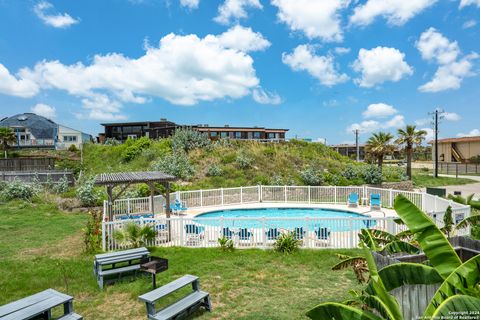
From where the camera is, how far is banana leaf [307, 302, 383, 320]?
2.82 m

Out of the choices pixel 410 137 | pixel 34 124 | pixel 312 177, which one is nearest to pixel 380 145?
pixel 410 137

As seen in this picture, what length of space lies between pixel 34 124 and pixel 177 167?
166ft

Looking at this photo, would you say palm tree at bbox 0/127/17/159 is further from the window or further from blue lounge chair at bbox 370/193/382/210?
blue lounge chair at bbox 370/193/382/210

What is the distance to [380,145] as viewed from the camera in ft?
108

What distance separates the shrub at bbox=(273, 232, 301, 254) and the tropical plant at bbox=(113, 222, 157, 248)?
4339mm

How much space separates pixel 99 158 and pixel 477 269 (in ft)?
122

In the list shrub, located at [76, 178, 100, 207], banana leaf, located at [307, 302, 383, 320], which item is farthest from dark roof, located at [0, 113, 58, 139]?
banana leaf, located at [307, 302, 383, 320]

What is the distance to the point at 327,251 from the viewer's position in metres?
9.97

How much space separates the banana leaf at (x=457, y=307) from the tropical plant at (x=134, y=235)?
9455mm

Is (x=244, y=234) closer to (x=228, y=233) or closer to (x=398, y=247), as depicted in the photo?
(x=228, y=233)

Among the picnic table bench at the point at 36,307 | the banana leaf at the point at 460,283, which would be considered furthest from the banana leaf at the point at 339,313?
the picnic table bench at the point at 36,307

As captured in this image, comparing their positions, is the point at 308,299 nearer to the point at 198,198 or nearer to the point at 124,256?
the point at 124,256

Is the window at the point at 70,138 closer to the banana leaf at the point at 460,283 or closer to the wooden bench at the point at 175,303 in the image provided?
the wooden bench at the point at 175,303

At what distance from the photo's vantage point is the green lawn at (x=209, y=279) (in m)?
6.33
